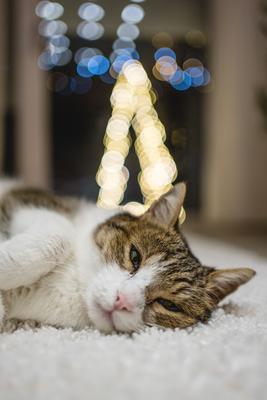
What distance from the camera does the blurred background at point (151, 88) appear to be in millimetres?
3281

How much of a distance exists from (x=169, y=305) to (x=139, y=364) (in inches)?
10.1

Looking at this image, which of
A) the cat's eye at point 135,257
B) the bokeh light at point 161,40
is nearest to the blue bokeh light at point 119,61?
the bokeh light at point 161,40

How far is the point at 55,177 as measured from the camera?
136 inches

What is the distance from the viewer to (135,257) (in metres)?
0.95

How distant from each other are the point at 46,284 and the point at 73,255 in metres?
0.09

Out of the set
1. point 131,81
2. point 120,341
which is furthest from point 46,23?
point 120,341

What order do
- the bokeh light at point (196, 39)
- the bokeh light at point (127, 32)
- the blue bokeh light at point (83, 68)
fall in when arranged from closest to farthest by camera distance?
the blue bokeh light at point (83, 68) < the bokeh light at point (127, 32) < the bokeh light at point (196, 39)

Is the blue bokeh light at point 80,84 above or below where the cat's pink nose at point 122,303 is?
above

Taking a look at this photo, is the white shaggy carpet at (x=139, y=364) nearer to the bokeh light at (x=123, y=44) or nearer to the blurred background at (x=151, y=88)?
the blurred background at (x=151, y=88)

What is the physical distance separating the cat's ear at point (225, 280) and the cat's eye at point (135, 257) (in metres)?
0.16

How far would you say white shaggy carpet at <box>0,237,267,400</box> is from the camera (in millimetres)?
567

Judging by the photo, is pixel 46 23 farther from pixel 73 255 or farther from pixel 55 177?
pixel 73 255

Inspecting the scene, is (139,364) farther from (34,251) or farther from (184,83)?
(184,83)

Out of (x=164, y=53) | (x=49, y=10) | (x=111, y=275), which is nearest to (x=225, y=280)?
(x=111, y=275)
